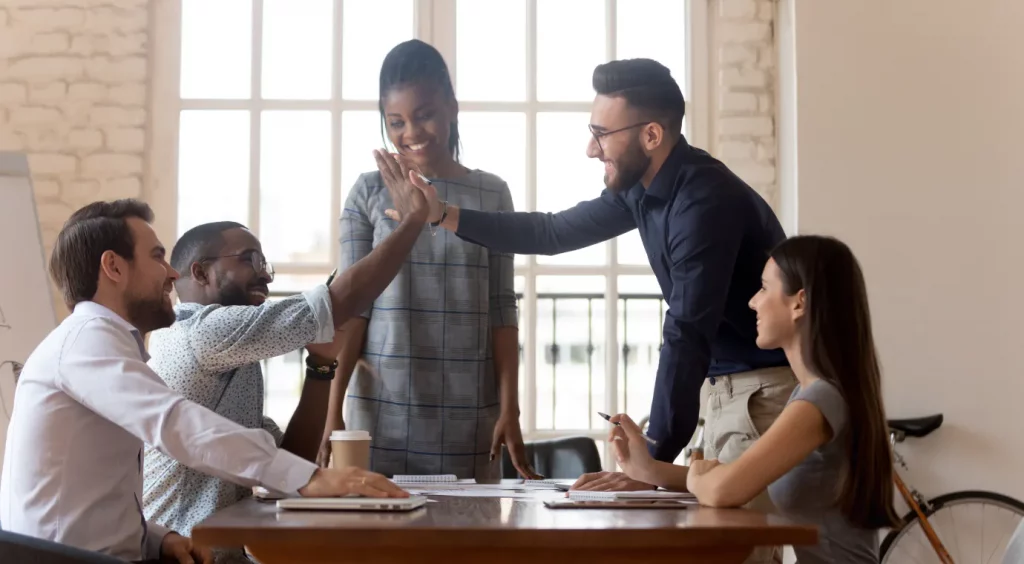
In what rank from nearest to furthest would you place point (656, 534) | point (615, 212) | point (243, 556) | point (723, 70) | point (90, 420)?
point (656, 534) < point (90, 420) < point (243, 556) < point (615, 212) < point (723, 70)

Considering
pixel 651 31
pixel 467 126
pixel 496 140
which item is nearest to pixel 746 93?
pixel 651 31

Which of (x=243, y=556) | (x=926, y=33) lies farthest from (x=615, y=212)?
(x=926, y=33)

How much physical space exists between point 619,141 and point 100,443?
3.78ft

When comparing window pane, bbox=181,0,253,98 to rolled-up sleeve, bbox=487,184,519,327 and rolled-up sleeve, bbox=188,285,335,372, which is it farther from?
rolled-up sleeve, bbox=188,285,335,372

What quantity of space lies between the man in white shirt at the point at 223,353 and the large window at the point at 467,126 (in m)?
2.01

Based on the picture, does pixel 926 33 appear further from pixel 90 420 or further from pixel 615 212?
pixel 90 420

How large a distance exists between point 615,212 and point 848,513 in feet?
3.53

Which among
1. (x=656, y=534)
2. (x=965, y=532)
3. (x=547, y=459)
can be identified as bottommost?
(x=965, y=532)

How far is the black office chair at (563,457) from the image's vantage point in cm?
335

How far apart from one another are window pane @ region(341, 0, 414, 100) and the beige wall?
1.47m

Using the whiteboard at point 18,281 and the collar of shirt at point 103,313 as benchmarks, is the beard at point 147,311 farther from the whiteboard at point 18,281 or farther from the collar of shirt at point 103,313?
the whiteboard at point 18,281

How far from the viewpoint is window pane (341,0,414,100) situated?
4.07m

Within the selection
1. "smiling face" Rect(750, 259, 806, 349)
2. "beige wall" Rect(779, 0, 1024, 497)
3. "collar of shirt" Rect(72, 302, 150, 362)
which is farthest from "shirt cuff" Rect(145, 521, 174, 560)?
"beige wall" Rect(779, 0, 1024, 497)

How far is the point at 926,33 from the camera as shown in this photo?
3816 mm
